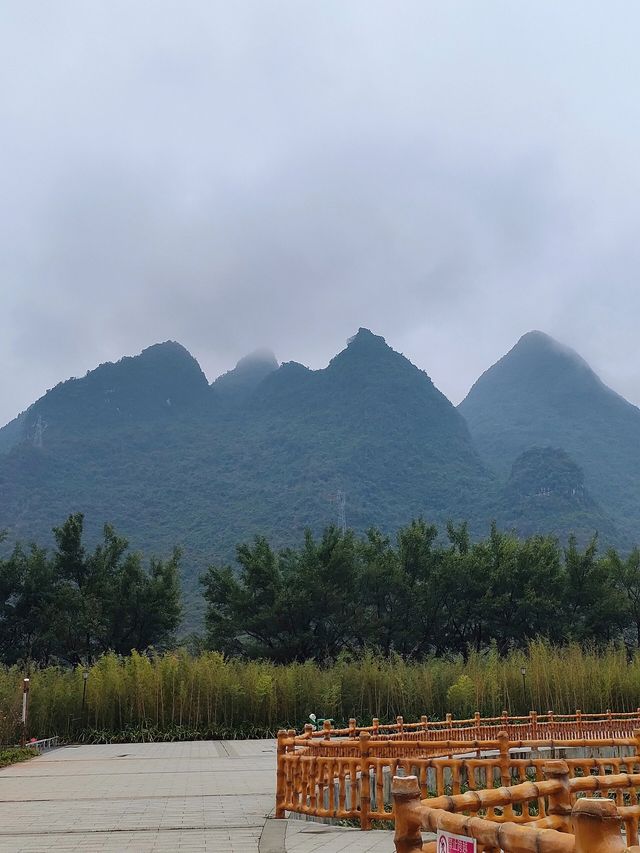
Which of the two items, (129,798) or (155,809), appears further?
(129,798)

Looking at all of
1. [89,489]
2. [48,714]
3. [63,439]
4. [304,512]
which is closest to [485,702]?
[48,714]

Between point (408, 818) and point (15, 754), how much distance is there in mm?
11666

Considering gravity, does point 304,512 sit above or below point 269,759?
above

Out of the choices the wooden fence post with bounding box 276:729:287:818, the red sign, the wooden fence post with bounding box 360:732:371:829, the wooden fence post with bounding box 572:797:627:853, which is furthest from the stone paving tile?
the wooden fence post with bounding box 572:797:627:853

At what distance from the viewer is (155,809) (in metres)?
6.84

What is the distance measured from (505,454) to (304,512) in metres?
26.8

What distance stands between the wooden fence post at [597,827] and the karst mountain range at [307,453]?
130 ft

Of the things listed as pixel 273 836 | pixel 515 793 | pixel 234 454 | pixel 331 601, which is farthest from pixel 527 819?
pixel 234 454

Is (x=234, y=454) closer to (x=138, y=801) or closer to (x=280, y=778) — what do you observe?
(x=138, y=801)

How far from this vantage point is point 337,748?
254 inches

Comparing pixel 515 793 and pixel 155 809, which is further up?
pixel 515 793

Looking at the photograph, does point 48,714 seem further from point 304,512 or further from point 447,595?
point 304,512

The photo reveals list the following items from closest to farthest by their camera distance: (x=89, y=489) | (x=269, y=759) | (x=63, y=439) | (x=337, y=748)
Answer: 1. (x=337, y=748)
2. (x=269, y=759)
3. (x=89, y=489)
4. (x=63, y=439)

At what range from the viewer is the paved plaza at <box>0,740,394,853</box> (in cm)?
530
